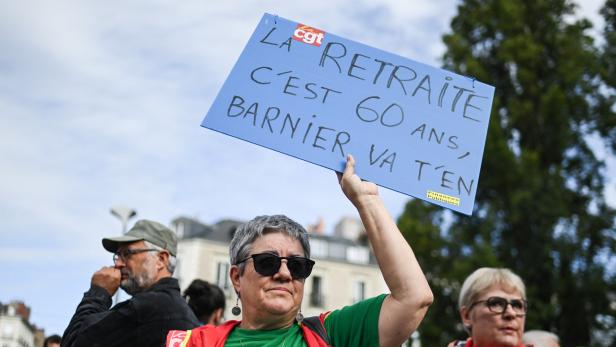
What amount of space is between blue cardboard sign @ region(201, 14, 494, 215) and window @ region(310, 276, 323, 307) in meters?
39.6

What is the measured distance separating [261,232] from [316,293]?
1604 inches

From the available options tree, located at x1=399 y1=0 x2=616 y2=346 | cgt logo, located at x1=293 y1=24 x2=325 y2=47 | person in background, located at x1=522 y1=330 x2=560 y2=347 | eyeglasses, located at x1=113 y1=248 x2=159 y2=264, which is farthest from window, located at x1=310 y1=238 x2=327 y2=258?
cgt logo, located at x1=293 y1=24 x2=325 y2=47

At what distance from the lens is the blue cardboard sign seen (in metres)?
2.72

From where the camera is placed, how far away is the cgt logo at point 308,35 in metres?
3.02

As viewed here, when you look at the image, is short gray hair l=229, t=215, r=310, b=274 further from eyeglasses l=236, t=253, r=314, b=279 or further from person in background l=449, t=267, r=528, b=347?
person in background l=449, t=267, r=528, b=347

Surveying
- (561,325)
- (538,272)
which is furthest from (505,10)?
(561,325)

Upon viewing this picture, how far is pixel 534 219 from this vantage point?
16922 millimetres

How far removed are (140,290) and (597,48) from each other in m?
17.1

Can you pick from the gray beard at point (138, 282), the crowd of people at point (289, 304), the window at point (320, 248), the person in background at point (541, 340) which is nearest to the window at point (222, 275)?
the window at point (320, 248)

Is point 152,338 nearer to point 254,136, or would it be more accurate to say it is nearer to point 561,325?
point 254,136

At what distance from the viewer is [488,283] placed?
3.81m

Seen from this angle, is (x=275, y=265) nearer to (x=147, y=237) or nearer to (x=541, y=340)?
(x=147, y=237)

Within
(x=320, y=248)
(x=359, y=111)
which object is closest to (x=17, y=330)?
(x=359, y=111)

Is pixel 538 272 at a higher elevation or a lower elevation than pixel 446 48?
lower
